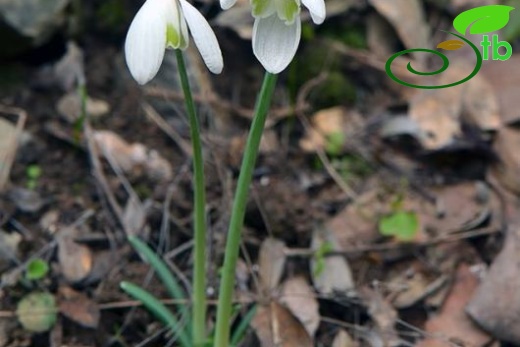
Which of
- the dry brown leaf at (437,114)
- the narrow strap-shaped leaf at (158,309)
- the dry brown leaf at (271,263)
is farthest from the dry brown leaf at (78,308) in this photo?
the dry brown leaf at (437,114)

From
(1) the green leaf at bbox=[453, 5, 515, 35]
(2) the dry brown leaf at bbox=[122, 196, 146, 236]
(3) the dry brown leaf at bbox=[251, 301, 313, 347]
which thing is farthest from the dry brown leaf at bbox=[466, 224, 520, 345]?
(2) the dry brown leaf at bbox=[122, 196, 146, 236]

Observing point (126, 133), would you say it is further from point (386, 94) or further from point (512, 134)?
point (512, 134)

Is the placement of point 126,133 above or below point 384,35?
below

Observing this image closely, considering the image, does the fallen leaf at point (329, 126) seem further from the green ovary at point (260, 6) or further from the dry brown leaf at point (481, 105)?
the green ovary at point (260, 6)

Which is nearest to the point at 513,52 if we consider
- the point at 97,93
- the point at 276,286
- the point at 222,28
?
the point at 222,28

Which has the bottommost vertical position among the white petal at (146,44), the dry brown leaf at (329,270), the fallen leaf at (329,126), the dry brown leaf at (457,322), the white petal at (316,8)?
the dry brown leaf at (457,322)
